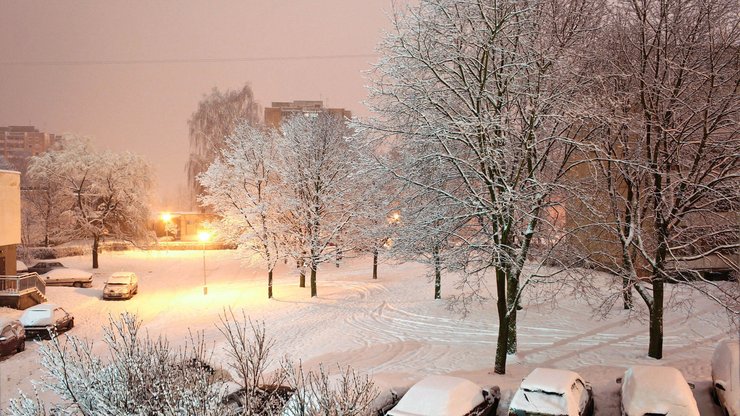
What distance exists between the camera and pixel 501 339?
10531mm

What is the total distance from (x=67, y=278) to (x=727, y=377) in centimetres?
2487

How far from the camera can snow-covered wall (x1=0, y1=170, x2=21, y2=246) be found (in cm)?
1673

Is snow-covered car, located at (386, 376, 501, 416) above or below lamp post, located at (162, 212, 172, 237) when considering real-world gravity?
below

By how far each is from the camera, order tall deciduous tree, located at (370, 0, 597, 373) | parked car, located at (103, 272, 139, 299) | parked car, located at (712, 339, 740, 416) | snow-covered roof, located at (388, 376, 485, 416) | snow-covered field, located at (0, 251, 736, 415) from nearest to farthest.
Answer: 1. snow-covered roof, located at (388, 376, 485, 416)
2. parked car, located at (712, 339, 740, 416)
3. tall deciduous tree, located at (370, 0, 597, 373)
4. snow-covered field, located at (0, 251, 736, 415)
5. parked car, located at (103, 272, 139, 299)

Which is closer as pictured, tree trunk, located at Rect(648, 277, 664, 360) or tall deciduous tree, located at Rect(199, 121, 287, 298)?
tree trunk, located at Rect(648, 277, 664, 360)

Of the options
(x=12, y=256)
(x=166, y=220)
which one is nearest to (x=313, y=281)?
(x=12, y=256)

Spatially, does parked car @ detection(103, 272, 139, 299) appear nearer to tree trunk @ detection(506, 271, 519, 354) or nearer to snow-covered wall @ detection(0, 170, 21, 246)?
snow-covered wall @ detection(0, 170, 21, 246)

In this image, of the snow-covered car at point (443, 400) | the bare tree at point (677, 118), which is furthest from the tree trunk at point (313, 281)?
the snow-covered car at point (443, 400)

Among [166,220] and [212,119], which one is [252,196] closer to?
[166,220]

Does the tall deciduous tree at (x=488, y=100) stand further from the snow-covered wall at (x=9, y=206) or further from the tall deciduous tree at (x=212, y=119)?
the tall deciduous tree at (x=212, y=119)

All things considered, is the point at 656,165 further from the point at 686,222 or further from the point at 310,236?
the point at 310,236

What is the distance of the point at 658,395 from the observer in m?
6.71

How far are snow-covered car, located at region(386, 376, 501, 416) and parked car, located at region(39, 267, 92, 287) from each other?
21.7 metres

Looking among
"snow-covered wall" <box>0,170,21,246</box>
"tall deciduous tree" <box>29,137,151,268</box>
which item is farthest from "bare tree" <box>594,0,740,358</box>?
"tall deciduous tree" <box>29,137,151,268</box>
